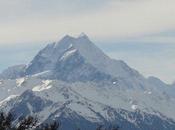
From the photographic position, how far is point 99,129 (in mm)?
52531

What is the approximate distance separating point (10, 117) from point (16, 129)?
1.16 m

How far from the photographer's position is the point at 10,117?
51.3 metres

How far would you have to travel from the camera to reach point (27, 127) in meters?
51.3

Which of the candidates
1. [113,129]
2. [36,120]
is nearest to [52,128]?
[36,120]

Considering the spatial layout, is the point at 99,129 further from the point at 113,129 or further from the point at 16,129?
the point at 16,129

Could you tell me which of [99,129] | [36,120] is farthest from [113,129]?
[36,120]

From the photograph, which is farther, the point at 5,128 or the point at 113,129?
the point at 113,129

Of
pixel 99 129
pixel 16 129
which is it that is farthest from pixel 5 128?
pixel 99 129

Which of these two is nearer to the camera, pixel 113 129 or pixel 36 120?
pixel 36 120

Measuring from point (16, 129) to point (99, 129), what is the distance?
600 centimetres

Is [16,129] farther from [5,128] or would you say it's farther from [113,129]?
[113,129]

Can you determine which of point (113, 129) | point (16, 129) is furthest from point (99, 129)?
point (16, 129)

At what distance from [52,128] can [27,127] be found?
74.3 inches

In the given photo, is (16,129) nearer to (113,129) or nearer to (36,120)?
(36,120)
